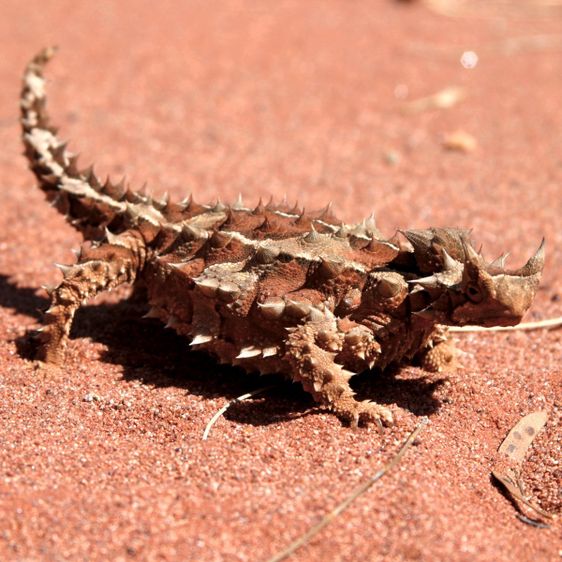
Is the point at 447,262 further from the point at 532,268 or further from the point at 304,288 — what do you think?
the point at 304,288

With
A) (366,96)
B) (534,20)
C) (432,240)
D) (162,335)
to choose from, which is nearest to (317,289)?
(432,240)

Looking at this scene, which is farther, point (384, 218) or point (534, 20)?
point (534, 20)

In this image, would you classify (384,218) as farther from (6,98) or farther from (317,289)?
(6,98)

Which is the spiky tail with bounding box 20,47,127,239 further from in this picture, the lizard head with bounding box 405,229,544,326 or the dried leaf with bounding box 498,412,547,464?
the dried leaf with bounding box 498,412,547,464

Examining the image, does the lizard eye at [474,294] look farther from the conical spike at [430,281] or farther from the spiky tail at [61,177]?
the spiky tail at [61,177]

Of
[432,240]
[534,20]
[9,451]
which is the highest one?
[534,20]

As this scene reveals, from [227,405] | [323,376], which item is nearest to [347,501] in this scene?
[323,376]

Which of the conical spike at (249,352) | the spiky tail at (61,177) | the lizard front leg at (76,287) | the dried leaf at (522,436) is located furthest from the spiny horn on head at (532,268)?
the spiky tail at (61,177)
